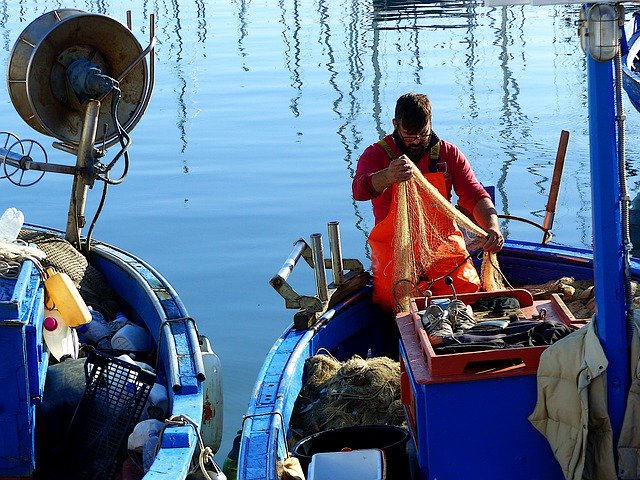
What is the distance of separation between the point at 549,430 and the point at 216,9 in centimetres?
2908

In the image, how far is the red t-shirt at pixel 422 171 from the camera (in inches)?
214

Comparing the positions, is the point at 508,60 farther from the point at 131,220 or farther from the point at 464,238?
the point at 464,238

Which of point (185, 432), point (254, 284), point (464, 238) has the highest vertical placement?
point (464, 238)

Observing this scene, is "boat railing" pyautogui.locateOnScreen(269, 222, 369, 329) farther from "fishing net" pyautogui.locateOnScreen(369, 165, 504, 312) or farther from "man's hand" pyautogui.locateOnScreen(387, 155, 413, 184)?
"man's hand" pyautogui.locateOnScreen(387, 155, 413, 184)

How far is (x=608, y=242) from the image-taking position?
3.41 metres

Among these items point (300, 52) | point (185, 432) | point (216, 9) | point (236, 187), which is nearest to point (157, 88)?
point (300, 52)

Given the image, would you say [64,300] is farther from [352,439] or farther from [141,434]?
[352,439]

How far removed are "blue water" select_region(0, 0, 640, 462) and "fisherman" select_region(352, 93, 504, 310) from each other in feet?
7.73

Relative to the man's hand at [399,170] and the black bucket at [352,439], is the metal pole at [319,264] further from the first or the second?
the black bucket at [352,439]

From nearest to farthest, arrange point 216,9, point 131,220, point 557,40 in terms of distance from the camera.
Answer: point 131,220, point 557,40, point 216,9

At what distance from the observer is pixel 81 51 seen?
6418 mm

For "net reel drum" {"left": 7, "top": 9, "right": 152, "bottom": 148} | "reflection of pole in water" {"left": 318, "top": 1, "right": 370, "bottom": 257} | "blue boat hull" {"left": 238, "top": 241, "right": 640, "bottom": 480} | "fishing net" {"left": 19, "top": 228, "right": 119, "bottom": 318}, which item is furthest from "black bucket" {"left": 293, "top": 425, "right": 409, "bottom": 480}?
"reflection of pole in water" {"left": 318, "top": 1, "right": 370, "bottom": 257}

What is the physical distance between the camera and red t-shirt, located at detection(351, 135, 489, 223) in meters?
5.45

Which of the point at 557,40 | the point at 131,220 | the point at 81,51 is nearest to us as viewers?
the point at 81,51
